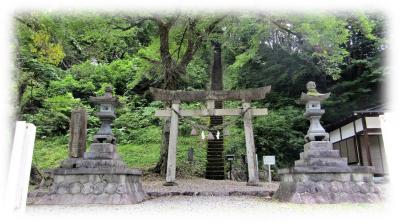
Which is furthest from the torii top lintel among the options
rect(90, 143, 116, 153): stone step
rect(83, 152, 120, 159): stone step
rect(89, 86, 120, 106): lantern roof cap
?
rect(83, 152, 120, 159): stone step

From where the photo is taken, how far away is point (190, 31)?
9.70 m

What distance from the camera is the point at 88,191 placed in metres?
5.65

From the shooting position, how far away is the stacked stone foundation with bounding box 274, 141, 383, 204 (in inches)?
216

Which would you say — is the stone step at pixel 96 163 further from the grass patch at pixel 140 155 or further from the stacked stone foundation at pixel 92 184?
the grass patch at pixel 140 155

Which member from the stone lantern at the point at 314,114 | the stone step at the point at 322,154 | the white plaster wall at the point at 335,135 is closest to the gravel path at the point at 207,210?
the stone step at the point at 322,154

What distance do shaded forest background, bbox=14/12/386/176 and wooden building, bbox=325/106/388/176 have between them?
1.07 metres

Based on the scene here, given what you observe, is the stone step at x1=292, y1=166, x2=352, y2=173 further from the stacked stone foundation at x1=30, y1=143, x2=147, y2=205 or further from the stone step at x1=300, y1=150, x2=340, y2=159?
the stacked stone foundation at x1=30, y1=143, x2=147, y2=205

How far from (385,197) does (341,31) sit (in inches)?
154

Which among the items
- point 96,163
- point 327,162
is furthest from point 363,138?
point 96,163

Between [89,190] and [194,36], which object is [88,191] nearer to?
[89,190]

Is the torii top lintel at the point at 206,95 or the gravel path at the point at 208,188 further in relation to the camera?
the torii top lintel at the point at 206,95

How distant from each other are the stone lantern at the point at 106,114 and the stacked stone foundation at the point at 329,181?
3690 mm

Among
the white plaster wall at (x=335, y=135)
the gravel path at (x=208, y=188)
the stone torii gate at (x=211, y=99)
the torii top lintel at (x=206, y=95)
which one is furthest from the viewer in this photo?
the white plaster wall at (x=335, y=135)

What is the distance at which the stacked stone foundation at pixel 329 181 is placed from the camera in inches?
216
